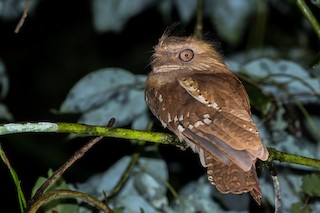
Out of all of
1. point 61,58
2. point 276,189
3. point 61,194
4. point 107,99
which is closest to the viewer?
point 61,194

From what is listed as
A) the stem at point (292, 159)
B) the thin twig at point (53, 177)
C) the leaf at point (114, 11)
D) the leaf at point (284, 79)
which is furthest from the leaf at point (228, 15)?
the thin twig at point (53, 177)

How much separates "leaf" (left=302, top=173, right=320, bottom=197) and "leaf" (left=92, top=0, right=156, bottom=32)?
1.16 meters

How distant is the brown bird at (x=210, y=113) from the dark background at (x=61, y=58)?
1584 mm

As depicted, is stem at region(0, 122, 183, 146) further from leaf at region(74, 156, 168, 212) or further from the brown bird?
leaf at region(74, 156, 168, 212)

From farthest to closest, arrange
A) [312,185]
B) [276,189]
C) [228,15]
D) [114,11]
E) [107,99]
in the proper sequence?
[228,15] → [114,11] → [107,99] → [312,185] → [276,189]

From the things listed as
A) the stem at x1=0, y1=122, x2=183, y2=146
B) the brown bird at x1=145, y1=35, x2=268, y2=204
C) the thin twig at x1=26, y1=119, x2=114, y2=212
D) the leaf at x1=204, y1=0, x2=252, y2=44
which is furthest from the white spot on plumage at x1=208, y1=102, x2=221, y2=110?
the leaf at x1=204, y1=0, x2=252, y2=44

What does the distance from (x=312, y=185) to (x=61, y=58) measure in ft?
10.7

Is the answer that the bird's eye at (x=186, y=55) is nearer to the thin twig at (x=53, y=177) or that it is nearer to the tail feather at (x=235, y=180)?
the tail feather at (x=235, y=180)

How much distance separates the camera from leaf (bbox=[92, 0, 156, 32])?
3.30 m

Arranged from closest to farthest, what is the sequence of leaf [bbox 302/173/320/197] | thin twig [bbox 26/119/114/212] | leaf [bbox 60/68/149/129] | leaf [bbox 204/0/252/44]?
1. thin twig [bbox 26/119/114/212]
2. leaf [bbox 302/173/320/197]
3. leaf [bbox 60/68/149/129]
4. leaf [bbox 204/0/252/44]

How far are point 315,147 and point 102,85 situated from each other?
98cm

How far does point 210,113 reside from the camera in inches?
92.7

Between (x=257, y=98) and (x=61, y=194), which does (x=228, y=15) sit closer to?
(x=257, y=98)

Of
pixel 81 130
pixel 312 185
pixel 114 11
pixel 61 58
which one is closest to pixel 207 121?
pixel 81 130
